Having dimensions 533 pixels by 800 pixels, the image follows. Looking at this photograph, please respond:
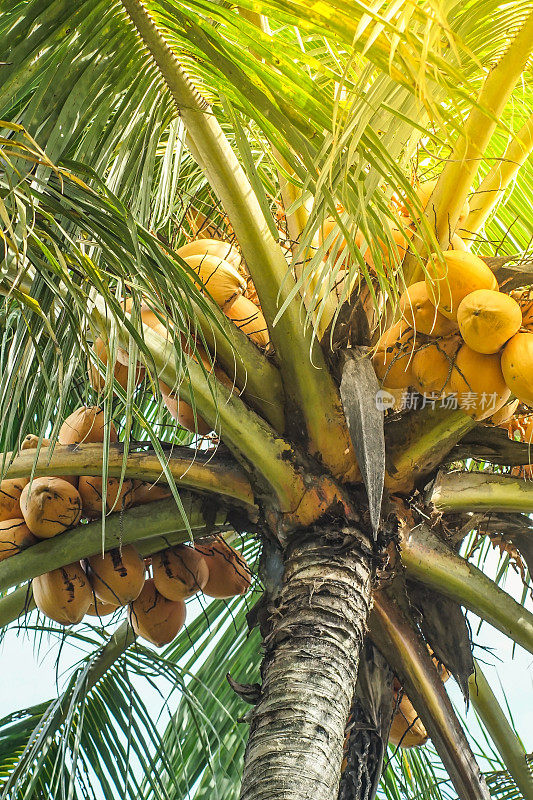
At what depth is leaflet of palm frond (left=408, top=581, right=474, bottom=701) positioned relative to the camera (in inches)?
63.8

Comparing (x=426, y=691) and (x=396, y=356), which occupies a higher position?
(x=396, y=356)

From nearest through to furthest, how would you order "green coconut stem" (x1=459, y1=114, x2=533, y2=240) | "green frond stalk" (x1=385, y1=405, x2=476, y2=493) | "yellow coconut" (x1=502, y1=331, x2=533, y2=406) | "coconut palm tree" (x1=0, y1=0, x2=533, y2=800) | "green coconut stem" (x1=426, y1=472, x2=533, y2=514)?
"coconut palm tree" (x1=0, y1=0, x2=533, y2=800)
"yellow coconut" (x1=502, y1=331, x2=533, y2=406)
"green frond stalk" (x1=385, y1=405, x2=476, y2=493)
"green coconut stem" (x1=426, y1=472, x2=533, y2=514)
"green coconut stem" (x1=459, y1=114, x2=533, y2=240)

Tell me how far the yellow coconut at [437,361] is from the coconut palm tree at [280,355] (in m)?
0.08

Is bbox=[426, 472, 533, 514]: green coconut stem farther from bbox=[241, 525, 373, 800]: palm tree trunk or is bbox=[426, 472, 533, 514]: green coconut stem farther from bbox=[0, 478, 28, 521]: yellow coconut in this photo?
bbox=[0, 478, 28, 521]: yellow coconut

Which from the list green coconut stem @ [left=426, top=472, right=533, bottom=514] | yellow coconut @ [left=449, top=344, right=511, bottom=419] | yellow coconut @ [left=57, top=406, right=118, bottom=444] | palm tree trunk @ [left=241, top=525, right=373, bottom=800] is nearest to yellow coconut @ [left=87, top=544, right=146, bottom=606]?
yellow coconut @ [left=57, top=406, right=118, bottom=444]

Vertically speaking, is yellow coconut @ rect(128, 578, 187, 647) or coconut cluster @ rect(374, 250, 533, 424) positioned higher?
coconut cluster @ rect(374, 250, 533, 424)

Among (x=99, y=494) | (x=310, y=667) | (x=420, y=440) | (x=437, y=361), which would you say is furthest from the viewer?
(x=99, y=494)

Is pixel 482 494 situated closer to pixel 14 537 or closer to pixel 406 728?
pixel 406 728

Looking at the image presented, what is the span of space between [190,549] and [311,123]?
0.95 meters

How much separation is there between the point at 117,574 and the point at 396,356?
0.67 m

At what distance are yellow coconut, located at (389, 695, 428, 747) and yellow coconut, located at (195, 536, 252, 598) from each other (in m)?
0.44

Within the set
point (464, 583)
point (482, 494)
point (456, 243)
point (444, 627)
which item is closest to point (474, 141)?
point (456, 243)

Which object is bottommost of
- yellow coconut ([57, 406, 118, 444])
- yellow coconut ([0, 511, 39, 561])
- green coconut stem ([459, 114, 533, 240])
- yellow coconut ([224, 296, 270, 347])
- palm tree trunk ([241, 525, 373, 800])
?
palm tree trunk ([241, 525, 373, 800])

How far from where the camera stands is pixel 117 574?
5.34 feet
